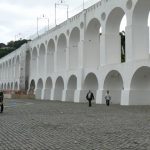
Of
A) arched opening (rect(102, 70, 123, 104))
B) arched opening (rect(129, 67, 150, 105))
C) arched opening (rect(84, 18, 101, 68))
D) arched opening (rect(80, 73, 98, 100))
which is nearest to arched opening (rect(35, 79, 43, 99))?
arched opening (rect(80, 73, 98, 100))

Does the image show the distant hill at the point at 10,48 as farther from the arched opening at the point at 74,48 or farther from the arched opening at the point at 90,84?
the arched opening at the point at 90,84

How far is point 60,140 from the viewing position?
30.3ft

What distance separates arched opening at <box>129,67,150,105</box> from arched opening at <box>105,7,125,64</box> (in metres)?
4.74

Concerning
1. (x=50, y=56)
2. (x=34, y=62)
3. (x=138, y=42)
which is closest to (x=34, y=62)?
(x=34, y=62)

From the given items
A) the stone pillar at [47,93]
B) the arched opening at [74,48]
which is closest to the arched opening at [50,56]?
the stone pillar at [47,93]

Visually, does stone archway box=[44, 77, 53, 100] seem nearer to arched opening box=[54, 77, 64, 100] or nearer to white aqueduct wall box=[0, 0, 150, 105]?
white aqueduct wall box=[0, 0, 150, 105]

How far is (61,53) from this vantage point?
44.4m

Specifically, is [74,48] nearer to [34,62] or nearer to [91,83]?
[91,83]

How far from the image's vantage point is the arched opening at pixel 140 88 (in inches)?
1039

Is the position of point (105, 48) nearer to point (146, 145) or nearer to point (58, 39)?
point (58, 39)

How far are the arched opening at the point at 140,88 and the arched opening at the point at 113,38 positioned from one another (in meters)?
4.74

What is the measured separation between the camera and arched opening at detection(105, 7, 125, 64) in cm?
3031

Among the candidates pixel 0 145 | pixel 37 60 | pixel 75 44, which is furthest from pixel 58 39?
pixel 0 145

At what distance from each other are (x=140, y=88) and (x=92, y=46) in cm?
1013
